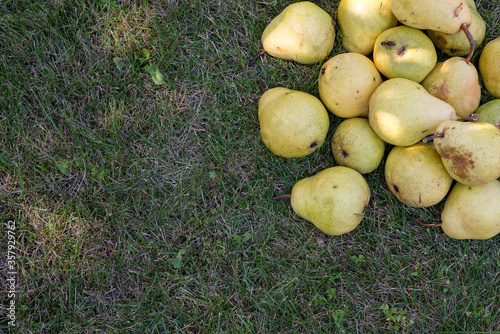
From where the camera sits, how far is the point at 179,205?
3.17 metres

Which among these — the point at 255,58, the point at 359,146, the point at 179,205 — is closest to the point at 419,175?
the point at 359,146

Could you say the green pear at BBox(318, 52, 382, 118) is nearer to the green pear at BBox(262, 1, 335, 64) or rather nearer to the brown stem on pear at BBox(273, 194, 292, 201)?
the green pear at BBox(262, 1, 335, 64)

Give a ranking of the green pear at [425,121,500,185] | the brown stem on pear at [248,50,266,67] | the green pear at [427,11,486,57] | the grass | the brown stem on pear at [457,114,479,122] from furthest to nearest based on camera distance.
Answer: the brown stem on pear at [248,50,266,67] → the grass → the green pear at [427,11,486,57] → the brown stem on pear at [457,114,479,122] → the green pear at [425,121,500,185]

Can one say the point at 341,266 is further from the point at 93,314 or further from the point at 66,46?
the point at 66,46

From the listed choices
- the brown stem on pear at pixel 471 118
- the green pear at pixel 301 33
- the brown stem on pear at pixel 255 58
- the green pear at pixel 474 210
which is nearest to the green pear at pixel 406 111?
the brown stem on pear at pixel 471 118

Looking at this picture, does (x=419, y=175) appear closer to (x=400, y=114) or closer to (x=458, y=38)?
(x=400, y=114)

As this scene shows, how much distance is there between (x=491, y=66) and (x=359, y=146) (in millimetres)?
1219

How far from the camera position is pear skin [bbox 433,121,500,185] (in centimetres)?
245

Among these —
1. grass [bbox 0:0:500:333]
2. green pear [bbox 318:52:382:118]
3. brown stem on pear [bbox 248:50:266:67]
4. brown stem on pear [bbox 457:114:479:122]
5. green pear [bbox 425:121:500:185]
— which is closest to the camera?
green pear [bbox 425:121:500:185]

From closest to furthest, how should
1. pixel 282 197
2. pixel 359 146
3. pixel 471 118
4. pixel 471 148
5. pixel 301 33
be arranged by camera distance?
1. pixel 471 148
2. pixel 471 118
3. pixel 359 146
4. pixel 301 33
5. pixel 282 197

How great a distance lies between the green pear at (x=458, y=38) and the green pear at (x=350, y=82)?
22.8 inches

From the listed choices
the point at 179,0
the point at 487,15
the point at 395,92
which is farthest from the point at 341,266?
the point at 179,0

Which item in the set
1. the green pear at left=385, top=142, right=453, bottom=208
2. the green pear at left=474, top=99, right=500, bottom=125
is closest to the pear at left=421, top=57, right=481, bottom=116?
the green pear at left=474, top=99, right=500, bottom=125

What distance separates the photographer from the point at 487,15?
10.4ft
